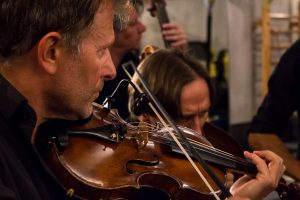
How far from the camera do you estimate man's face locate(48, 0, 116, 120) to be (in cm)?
85

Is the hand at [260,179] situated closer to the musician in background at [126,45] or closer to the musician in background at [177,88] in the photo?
the musician in background at [177,88]

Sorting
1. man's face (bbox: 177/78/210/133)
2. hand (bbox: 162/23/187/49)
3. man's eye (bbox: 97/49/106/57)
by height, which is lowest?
man's face (bbox: 177/78/210/133)

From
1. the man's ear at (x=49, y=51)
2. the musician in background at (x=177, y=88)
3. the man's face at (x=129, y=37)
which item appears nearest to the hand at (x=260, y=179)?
the musician in background at (x=177, y=88)

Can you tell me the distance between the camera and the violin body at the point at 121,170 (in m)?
0.94

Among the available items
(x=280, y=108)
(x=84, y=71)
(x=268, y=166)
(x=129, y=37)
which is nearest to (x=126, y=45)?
(x=129, y=37)

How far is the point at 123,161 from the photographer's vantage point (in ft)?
3.38

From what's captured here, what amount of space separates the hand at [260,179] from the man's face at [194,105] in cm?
29

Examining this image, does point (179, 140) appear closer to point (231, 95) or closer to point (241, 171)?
point (241, 171)

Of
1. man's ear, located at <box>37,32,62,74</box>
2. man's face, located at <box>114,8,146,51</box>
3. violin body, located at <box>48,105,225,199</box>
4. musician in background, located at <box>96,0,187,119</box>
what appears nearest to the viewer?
man's ear, located at <box>37,32,62,74</box>

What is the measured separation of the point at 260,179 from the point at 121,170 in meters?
0.32

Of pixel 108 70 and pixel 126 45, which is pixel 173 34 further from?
pixel 108 70

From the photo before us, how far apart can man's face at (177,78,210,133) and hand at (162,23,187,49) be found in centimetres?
58

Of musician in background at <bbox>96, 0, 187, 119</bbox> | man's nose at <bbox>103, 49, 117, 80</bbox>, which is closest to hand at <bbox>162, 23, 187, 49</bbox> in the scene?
musician in background at <bbox>96, 0, 187, 119</bbox>

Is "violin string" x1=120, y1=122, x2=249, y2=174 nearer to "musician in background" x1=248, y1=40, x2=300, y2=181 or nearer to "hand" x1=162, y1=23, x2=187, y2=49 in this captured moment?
"musician in background" x1=248, y1=40, x2=300, y2=181
